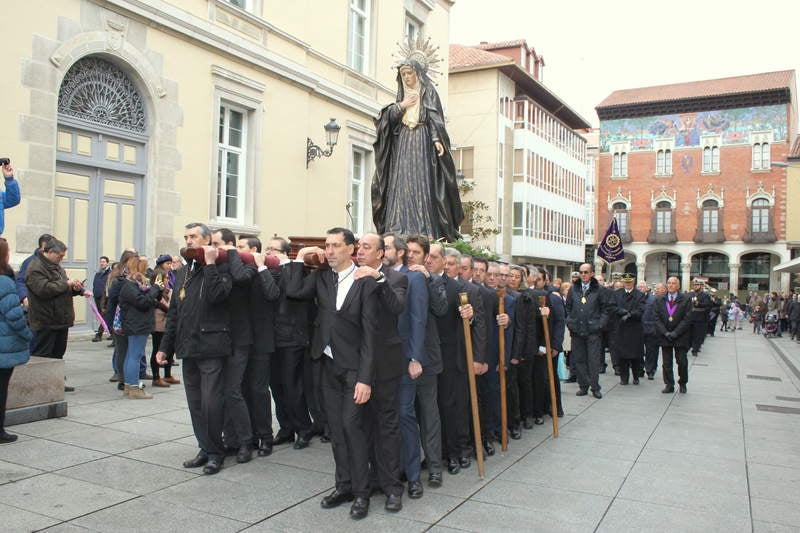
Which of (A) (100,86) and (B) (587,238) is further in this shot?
(B) (587,238)

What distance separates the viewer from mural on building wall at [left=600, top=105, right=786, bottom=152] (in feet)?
180

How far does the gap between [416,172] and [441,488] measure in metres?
4.13

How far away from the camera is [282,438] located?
Answer: 251 inches

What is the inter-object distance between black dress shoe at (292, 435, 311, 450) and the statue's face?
440 centimetres

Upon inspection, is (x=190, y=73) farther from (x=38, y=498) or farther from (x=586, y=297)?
(x=38, y=498)

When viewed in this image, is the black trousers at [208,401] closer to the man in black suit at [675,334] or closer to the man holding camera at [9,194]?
the man holding camera at [9,194]

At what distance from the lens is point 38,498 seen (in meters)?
4.50

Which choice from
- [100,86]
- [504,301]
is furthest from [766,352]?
[100,86]

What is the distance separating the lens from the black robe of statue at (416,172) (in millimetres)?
8148

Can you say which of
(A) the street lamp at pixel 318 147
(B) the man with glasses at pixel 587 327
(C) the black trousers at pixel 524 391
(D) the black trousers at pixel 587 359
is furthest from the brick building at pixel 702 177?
(C) the black trousers at pixel 524 391

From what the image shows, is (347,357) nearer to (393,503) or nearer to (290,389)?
(393,503)

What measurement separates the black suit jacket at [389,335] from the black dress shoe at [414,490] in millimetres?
851

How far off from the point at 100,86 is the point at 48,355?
674 cm

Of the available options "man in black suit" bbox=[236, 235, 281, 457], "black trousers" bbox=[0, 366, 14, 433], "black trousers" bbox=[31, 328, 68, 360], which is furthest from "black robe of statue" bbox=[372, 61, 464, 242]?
"black trousers" bbox=[0, 366, 14, 433]
